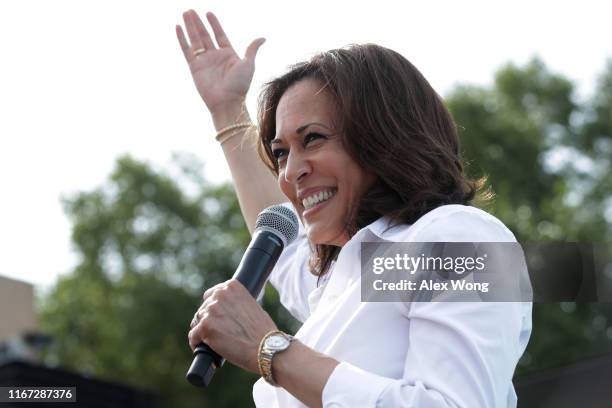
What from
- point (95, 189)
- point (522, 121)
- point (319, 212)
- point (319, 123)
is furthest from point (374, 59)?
point (95, 189)

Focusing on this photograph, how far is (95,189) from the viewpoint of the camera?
123ft

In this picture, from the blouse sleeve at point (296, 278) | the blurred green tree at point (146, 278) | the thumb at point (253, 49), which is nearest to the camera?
the blouse sleeve at point (296, 278)

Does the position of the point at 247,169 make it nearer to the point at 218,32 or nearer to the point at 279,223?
the point at 218,32

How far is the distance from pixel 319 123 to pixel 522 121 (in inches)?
1225

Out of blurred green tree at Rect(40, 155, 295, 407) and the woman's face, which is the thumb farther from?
blurred green tree at Rect(40, 155, 295, 407)

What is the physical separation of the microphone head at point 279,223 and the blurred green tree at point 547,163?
2228 centimetres

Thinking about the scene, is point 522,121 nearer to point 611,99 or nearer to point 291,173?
point 611,99

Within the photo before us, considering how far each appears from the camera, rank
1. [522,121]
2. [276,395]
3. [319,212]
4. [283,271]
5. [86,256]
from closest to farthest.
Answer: [276,395]
[319,212]
[283,271]
[522,121]
[86,256]

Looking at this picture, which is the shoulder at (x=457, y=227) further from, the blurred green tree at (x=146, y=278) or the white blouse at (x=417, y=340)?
the blurred green tree at (x=146, y=278)

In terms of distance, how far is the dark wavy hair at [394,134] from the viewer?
2525 millimetres

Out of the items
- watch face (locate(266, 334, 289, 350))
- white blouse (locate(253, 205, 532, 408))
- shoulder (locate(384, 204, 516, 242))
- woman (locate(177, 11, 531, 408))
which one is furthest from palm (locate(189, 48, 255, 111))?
watch face (locate(266, 334, 289, 350))

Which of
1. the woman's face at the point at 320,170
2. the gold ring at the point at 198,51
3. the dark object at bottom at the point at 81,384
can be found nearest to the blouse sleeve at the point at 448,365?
the woman's face at the point at 320,170

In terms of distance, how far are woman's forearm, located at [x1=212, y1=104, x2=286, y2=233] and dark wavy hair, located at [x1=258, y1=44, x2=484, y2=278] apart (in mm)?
795

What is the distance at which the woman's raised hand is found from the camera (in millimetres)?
3574
